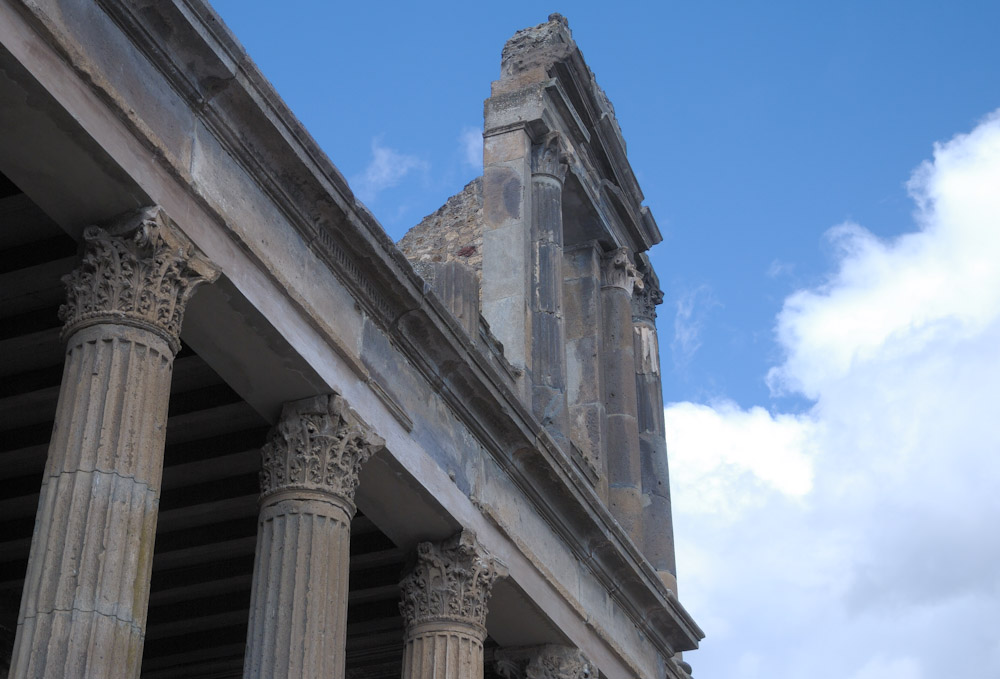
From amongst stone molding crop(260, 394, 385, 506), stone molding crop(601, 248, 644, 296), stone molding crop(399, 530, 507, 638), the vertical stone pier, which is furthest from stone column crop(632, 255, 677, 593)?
stone molding crop(260, 394, 385, 506)

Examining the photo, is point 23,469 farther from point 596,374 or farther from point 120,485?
point 596,374

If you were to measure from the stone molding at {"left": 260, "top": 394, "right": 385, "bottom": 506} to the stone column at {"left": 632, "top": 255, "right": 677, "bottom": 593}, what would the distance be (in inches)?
325

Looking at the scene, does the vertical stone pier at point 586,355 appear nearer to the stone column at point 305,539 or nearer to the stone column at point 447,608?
the stone column at point 447,608

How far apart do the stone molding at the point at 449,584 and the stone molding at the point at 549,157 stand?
654 cm

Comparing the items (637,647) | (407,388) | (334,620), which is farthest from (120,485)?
(637,647)

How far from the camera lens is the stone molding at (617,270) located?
21.1 meters

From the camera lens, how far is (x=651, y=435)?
21.3 metres

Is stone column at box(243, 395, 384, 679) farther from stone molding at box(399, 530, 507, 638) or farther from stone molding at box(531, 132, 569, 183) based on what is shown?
stone molding at box(531, 132, 569, 183)

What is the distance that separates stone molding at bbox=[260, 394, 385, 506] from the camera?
12.1 metres

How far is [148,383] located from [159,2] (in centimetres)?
269

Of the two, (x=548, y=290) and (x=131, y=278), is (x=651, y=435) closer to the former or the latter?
(x=548, y=290)

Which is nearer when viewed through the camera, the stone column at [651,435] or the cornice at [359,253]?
the cornice at [359,253]

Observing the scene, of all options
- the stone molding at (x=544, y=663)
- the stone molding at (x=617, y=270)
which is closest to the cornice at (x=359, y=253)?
the stone molding at (x=544, y=663)

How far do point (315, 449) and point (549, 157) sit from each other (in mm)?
8051
